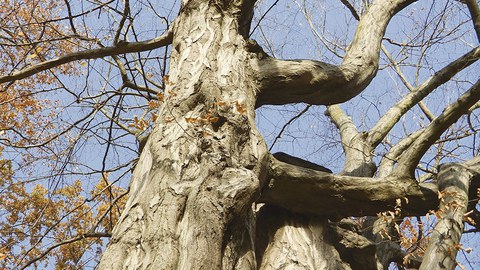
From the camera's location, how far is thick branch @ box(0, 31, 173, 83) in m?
3.79

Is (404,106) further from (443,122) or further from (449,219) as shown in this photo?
(449,219)

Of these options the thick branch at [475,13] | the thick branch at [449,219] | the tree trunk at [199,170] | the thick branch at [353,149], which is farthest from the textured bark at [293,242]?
the thick branch at [475,13]

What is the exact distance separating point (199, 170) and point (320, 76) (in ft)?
5.16

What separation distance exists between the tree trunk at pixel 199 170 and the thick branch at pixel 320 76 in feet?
0.64

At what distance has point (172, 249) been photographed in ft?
7.52

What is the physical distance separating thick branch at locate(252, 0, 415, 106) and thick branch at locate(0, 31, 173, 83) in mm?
789

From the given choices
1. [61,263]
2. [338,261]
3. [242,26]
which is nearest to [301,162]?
[338,261]

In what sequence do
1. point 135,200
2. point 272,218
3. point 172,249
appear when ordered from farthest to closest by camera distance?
point 272,218 < point 135,200 < point 172,249

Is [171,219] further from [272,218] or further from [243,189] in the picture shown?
[272,218]

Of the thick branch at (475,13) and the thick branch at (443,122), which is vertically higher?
the thick branch at (475,13)

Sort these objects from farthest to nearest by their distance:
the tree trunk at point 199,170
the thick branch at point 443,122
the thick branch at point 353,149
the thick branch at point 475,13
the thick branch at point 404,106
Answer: the thick branch at point 353,149 → the thick branch at point 404,106 → the thick branch at point 475,13 → the thick branch at point 443,122 → the tree trunk at point 199,170

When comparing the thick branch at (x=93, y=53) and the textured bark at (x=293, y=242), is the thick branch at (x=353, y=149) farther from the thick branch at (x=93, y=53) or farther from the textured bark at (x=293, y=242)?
the thick branch at (x=93, y=53)

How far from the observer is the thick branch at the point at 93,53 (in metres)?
3.79

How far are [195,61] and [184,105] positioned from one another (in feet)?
1.66
